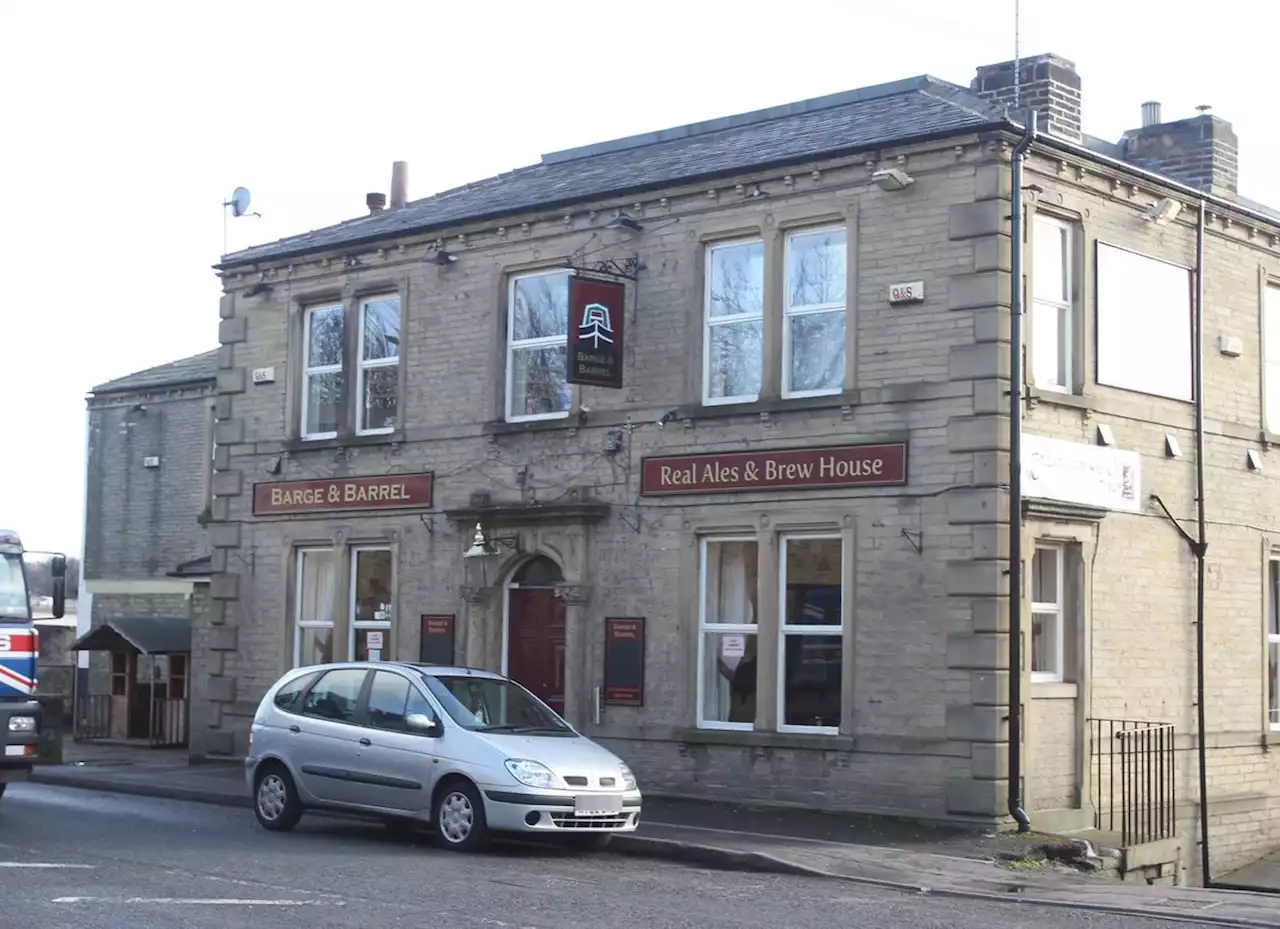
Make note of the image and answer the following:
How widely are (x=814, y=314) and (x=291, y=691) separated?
22.5 feet

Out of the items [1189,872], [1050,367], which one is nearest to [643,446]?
[1050,367]

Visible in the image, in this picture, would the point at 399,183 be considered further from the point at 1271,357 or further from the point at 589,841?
the point at 589,841

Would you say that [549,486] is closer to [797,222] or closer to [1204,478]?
[797,222]

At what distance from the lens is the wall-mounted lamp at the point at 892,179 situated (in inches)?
693

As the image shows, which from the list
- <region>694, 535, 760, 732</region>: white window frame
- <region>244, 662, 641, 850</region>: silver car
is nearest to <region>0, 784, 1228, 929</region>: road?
<region>244, 662, 641, 850</region>: silver car

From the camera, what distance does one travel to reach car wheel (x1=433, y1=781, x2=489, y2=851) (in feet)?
47.4

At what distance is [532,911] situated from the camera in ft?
36.7

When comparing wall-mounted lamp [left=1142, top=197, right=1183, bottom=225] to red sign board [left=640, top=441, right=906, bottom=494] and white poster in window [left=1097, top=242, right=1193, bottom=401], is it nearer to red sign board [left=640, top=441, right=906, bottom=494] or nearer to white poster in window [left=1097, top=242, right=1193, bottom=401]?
white poster in window [left=1097, top=242, right=1193, bottom=401]

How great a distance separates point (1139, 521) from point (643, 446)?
18.3 feet

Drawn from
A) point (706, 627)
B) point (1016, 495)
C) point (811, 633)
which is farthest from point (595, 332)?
point (1016, 495)

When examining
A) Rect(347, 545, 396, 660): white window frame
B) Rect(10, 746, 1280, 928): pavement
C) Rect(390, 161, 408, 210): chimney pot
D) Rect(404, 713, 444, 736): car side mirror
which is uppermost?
Rect(390, 161, 408, 210): chimney pot

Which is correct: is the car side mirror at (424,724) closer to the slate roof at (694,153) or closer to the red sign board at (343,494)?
the red sign board at (343,494)

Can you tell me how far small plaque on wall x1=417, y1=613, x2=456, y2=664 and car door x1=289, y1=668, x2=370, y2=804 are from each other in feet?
17.0

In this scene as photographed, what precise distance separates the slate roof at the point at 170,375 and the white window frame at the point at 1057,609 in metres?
18.3
